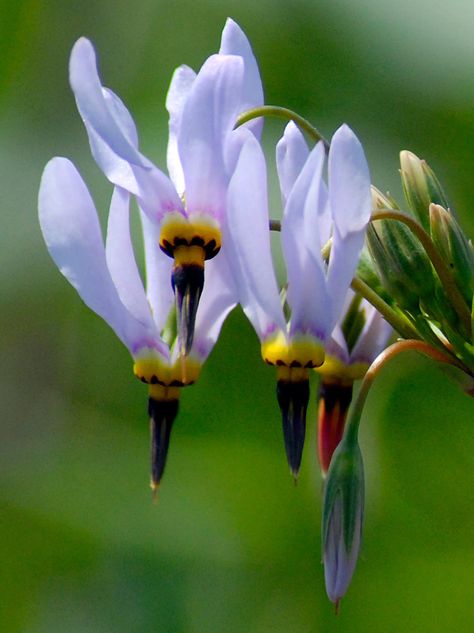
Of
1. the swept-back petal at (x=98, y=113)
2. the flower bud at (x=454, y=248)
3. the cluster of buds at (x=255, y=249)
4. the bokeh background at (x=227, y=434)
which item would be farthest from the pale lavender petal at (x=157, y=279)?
the bokeh background at (x=227, y=434)

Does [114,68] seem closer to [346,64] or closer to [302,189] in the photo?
[346,64]

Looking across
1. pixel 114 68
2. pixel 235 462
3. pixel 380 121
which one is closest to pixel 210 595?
pixel 235 462

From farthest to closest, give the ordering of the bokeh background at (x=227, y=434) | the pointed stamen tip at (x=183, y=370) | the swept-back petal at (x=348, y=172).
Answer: the bokeh background at (x=227, y=434) < the pointed stamen tip at (x=183, y=370) < the swept-back petal at (x=348, y=172)

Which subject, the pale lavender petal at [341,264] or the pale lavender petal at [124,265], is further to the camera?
the pale lavender petal at [124,265]

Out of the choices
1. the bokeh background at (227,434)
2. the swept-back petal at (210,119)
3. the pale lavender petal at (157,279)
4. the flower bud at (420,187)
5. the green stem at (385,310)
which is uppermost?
the swept-back petal at (210,119)

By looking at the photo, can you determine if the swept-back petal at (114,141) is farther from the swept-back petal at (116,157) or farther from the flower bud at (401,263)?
the flower bud at (401,263)

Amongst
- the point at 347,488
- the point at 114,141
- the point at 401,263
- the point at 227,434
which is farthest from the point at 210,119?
the point at 227,434

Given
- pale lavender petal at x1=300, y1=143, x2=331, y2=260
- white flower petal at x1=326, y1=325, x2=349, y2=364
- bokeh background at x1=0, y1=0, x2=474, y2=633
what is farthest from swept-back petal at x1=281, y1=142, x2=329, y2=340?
bokeh background at x1=0, y1=0, x2=474, y2=633

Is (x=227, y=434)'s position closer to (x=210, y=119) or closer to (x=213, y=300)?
(x=213, y=300)

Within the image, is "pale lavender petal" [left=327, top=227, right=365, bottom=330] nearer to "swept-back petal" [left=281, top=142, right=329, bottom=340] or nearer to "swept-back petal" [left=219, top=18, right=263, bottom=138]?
"swept-back petal" [left=281, top=142, right=329, bottom=340]
